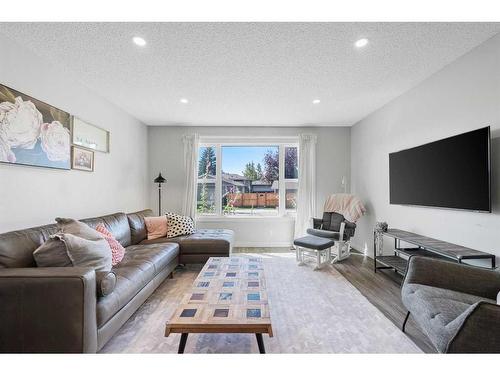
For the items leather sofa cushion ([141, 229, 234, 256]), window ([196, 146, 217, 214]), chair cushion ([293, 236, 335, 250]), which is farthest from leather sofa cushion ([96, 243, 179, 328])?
window ([196, 146, 217, 214])

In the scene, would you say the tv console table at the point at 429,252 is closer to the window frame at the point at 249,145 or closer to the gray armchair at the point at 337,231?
the gray armchair at the point at 337,231

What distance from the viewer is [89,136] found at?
305 centimetres

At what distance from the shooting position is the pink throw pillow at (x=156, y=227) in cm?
353

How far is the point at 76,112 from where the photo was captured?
2.81 metres

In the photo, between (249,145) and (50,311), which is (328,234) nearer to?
(249,145)

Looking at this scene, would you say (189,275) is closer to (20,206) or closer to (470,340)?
(20,206)

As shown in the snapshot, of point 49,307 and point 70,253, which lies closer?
point 49,307

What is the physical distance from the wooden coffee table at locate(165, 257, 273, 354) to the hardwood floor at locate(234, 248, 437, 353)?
1206mm

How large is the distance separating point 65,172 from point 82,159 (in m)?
0.33

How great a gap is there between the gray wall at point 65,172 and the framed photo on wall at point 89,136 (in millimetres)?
90

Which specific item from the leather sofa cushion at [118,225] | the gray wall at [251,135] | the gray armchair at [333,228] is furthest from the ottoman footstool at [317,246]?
the leather sofa cushion at [118,225]

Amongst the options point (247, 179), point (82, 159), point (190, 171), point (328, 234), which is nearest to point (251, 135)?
point (247, 179)

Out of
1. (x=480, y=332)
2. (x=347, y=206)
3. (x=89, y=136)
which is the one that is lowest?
(x=480, y=332)
